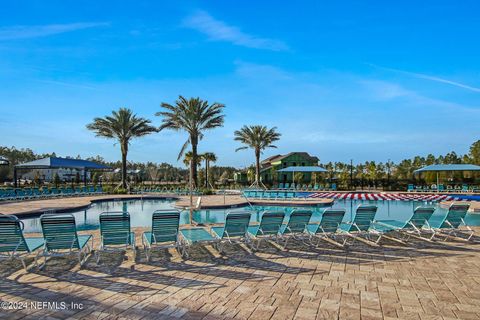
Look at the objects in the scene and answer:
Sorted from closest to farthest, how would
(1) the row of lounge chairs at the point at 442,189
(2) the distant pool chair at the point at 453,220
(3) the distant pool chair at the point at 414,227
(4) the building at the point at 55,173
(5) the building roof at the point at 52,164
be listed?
(3) the distant pool chair at the point at 414,227
(2) the distant pool chair at the point at 453,220
(5) the building roof at the point at 52,164
(1) the row of lounge chairs at the point at 442,189
(4) the building at the point at 55,173

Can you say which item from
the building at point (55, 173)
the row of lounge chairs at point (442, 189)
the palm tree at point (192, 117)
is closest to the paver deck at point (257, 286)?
the palm tree at point (192, 117)

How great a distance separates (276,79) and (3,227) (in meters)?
14.8

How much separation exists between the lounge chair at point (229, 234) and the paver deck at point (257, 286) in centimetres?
26

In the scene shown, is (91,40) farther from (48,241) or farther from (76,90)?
(48,241)

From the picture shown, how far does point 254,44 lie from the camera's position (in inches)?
513

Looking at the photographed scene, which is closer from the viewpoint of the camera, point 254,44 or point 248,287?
point 248,287

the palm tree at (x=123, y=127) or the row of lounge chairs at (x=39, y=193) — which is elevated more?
the palm tree at (x=123, y=127)

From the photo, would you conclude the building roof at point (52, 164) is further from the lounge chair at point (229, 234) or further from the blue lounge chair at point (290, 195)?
the lounge chair at point (229, 234)

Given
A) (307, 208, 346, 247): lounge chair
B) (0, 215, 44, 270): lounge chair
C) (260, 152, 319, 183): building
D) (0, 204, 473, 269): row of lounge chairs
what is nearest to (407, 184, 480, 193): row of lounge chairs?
(260, 152, 319, 183): building

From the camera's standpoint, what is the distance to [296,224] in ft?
22.4

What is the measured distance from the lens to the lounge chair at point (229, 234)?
6.19 metres

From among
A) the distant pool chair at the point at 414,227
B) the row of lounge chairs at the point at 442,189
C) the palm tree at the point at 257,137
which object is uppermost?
the palm tree at the point at 257,137

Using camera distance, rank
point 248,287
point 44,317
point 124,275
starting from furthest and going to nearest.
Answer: point 124,275 < point 248,287 < point 44,317

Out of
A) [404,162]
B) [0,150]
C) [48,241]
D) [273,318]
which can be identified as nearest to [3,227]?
[48,241]
